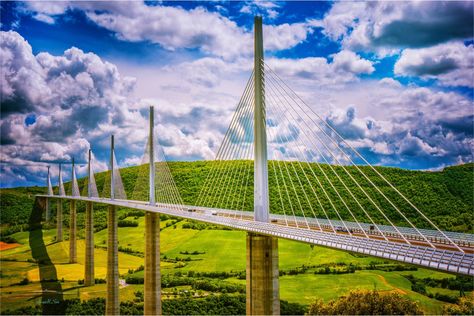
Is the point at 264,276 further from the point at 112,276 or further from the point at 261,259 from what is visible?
the point at 112,276

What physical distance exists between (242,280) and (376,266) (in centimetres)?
1208

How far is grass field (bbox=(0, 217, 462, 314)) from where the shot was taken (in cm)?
3506

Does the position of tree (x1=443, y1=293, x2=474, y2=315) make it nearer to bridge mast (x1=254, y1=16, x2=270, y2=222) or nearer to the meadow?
the meadow

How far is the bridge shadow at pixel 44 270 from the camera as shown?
3806 centimetres

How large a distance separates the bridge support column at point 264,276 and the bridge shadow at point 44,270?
2751 cm

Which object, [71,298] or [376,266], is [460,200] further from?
[71,298]

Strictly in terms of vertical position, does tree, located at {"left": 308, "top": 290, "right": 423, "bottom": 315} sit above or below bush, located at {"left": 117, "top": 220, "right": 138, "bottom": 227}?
below

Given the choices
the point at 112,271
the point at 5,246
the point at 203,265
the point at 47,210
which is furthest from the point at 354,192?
the point at 47,210

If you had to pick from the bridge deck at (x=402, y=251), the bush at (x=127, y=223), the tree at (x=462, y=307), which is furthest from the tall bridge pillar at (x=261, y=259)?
the bush at (x=127, y=223)

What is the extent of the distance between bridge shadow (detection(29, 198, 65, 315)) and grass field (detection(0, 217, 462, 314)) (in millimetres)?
408

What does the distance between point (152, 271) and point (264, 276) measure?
1453cm

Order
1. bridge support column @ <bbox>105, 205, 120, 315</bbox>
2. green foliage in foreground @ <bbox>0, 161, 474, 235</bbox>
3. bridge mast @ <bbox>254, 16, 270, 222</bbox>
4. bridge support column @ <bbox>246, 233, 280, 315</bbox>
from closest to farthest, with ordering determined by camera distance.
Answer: bridge support column @ <bbox>246, 233, 280, 315</bbox> → bridge mast @ <bbox>254, 16, 270, 222</bbox> → bridge support column @ <bbox>105, 205, 120, 315</bbox> → green foliage in foreground @ <bbox>0, 161, 474, 235</bbox>

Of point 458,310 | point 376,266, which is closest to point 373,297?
point 458,310

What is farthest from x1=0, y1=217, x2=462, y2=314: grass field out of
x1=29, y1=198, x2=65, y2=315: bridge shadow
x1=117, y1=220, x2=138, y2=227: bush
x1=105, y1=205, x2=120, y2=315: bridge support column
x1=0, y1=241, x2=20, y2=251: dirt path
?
x1=105, y1=205, x2=120, y2=315: bridge support column
